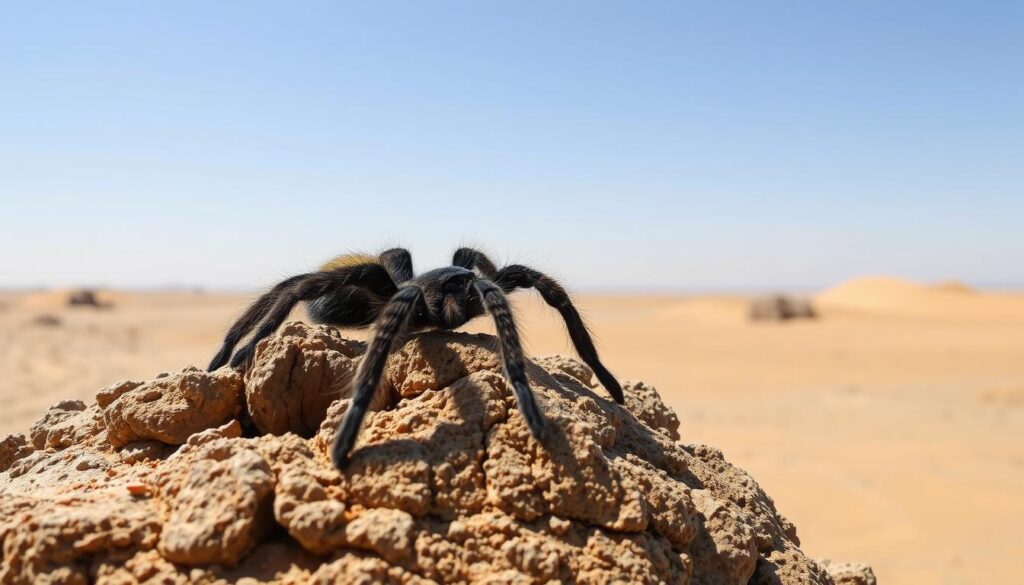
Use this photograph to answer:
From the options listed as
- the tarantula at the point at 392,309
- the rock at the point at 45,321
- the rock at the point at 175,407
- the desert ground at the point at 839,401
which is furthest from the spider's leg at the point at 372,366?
the rock at the point at 45,321

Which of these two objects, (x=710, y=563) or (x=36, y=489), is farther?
(x=36, y=489)

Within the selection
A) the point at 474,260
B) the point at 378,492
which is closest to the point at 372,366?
the point at 378,492

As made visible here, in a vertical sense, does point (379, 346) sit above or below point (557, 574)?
above

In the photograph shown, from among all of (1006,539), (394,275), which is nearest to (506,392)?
(394,275)

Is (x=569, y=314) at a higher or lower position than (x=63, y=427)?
higher

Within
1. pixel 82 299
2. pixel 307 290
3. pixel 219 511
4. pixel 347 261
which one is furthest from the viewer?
pixel 82 299

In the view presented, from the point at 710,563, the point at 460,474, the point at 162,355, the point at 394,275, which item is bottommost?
the point at 162,355

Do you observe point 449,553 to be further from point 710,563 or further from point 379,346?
point 710,563

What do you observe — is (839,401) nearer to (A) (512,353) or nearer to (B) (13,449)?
(A) (512,353)
